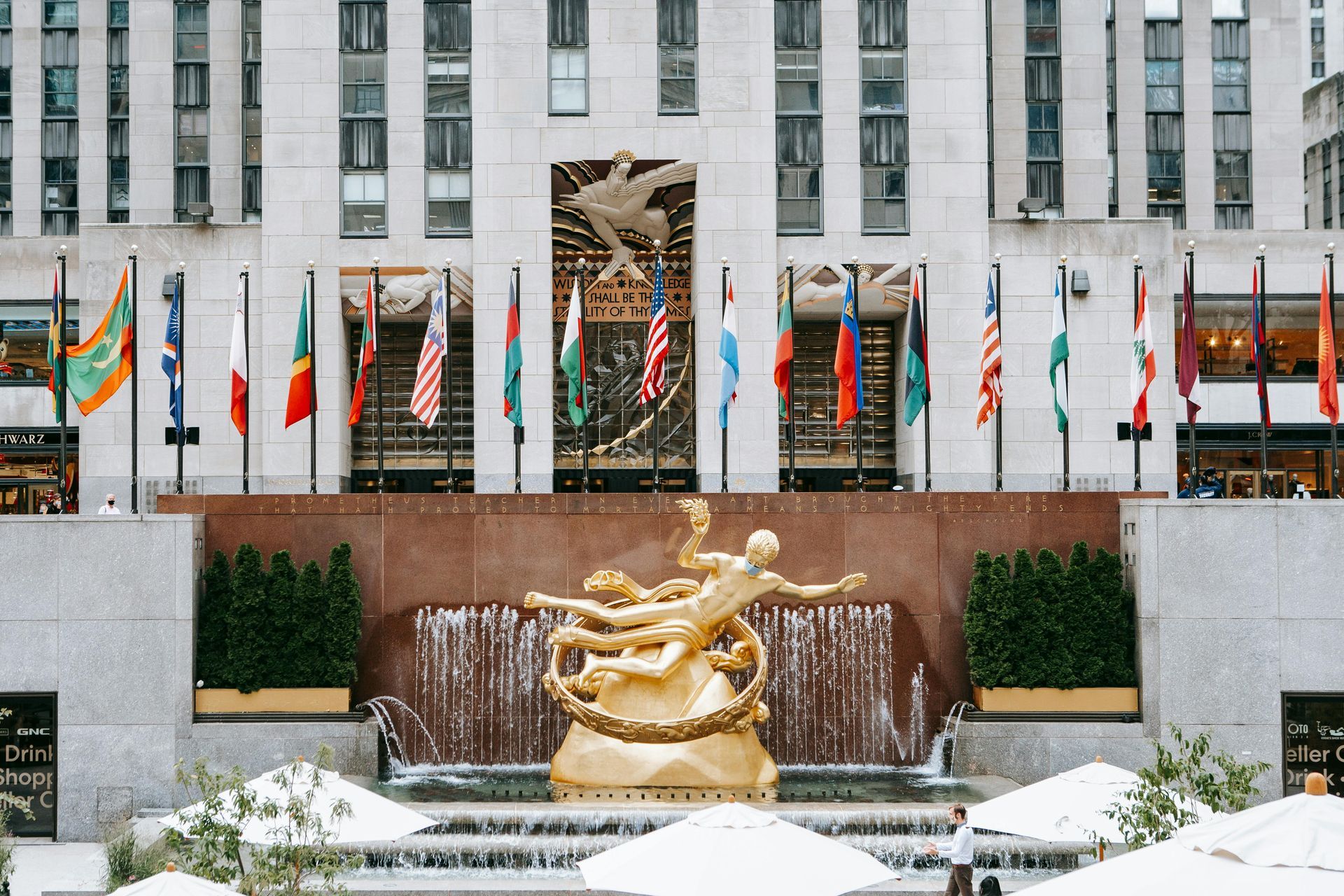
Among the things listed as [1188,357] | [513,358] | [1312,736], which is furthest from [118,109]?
[1312,736]

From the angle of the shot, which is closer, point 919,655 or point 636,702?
point 636,702

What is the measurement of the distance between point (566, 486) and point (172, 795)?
1598cm

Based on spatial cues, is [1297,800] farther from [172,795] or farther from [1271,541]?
[172,795]

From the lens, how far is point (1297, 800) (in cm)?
710

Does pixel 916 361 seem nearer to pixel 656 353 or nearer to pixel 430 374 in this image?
pixel 656 353

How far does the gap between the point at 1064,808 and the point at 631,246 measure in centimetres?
2273

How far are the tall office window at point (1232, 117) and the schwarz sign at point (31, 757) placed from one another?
43136 mm

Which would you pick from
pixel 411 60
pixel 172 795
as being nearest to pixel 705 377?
pixel 411 60

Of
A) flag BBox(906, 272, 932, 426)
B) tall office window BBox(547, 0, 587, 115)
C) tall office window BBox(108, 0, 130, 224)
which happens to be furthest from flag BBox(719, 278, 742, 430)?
tall office window BBox(108, 0, 130, 224)

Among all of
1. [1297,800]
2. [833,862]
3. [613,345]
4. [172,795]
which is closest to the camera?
[1297,800]

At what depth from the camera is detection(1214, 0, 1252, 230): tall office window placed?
163ft

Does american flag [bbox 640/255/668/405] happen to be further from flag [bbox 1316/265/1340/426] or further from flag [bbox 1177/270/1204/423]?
flag [bbox 1316/265/1340/426]

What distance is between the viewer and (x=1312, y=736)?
70.3ft

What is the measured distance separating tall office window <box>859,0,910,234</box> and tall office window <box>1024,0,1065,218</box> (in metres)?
11.8
